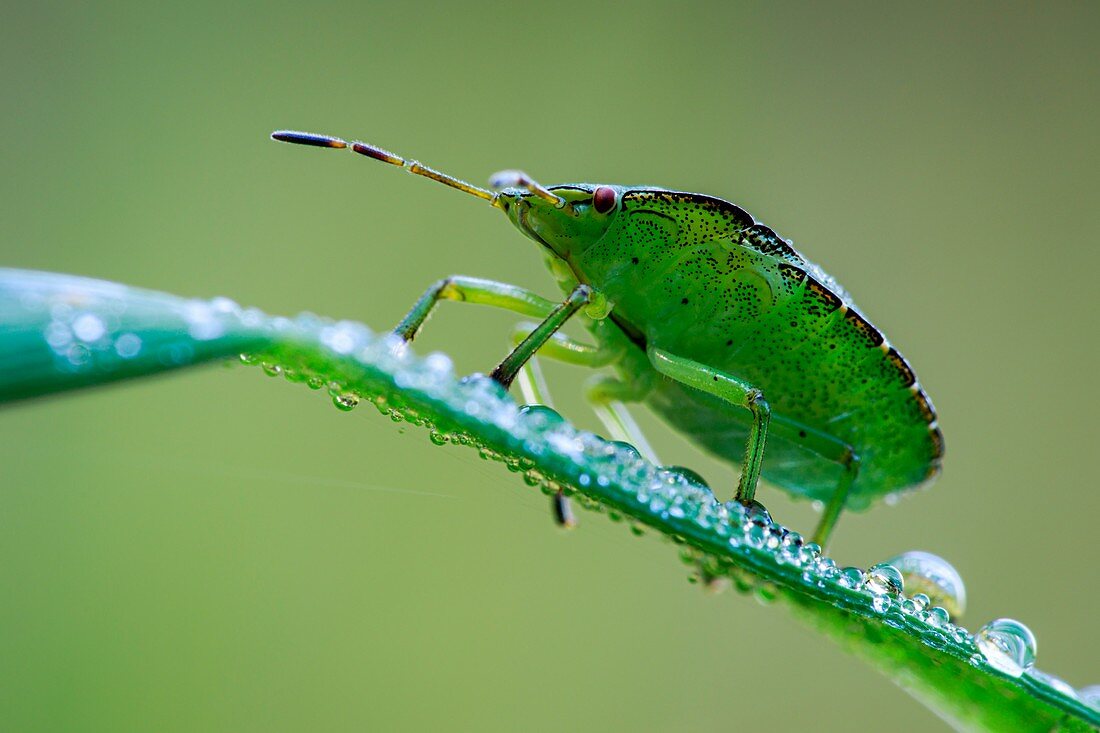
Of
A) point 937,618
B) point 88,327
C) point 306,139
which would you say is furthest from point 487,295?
point 88,327

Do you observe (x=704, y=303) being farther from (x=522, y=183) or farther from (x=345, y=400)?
(x=345, y=400)

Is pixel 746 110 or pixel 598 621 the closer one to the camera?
pixel 598 621

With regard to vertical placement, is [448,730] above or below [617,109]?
below

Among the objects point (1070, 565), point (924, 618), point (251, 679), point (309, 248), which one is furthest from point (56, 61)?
point (1070, 565)

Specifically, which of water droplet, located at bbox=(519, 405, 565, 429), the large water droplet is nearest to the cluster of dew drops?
water droplet, located at bbox=(519, 405, 565, 429)

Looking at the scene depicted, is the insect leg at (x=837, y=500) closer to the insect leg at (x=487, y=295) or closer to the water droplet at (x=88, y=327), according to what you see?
the insect leg at (x=487, y=295)

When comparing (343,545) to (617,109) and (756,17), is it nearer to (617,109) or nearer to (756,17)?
(617,109)

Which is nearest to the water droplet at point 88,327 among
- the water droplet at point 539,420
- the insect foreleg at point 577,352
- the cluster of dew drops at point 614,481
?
the cluster of dew drops at point 614,481

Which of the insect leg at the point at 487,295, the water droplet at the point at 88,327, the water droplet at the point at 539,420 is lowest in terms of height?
the water droplet at the point at 88,327
